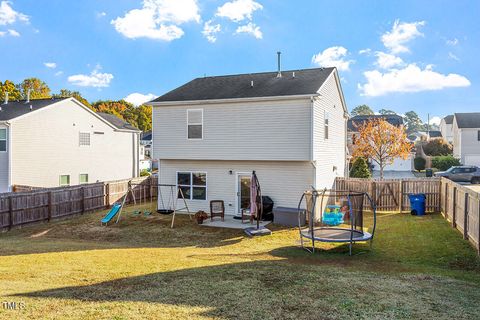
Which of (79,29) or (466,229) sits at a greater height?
(79,29)

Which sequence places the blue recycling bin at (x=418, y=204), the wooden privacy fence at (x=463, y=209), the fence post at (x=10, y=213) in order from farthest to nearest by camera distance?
the blue recycling bin at (x=418, y=204), the fence post at (x=10, y=213), the wooden privacy fence at (x=463, y=209)

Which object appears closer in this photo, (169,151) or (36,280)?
(36,280)

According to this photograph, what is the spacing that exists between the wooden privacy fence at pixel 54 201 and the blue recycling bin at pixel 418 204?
13.0 metres

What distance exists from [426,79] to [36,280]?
2231 inches

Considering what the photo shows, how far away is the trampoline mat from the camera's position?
11367 mm

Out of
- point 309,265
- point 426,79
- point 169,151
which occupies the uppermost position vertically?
point 426,79

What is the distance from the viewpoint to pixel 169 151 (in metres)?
18.9

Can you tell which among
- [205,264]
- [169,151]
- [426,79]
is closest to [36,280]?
[205,264]

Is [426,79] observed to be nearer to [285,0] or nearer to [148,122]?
[285,0]

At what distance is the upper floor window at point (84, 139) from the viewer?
28270 millimetres

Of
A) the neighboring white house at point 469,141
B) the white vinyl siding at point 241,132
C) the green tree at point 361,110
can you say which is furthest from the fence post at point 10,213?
the green tree at point 361,110

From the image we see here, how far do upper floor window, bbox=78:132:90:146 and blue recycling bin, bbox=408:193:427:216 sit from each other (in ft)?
77.8

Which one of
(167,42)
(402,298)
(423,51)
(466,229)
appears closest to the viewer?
(402,298)

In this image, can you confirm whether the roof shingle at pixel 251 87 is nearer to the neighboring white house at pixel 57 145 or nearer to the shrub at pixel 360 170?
the neighboring white house at pixel 57 145
